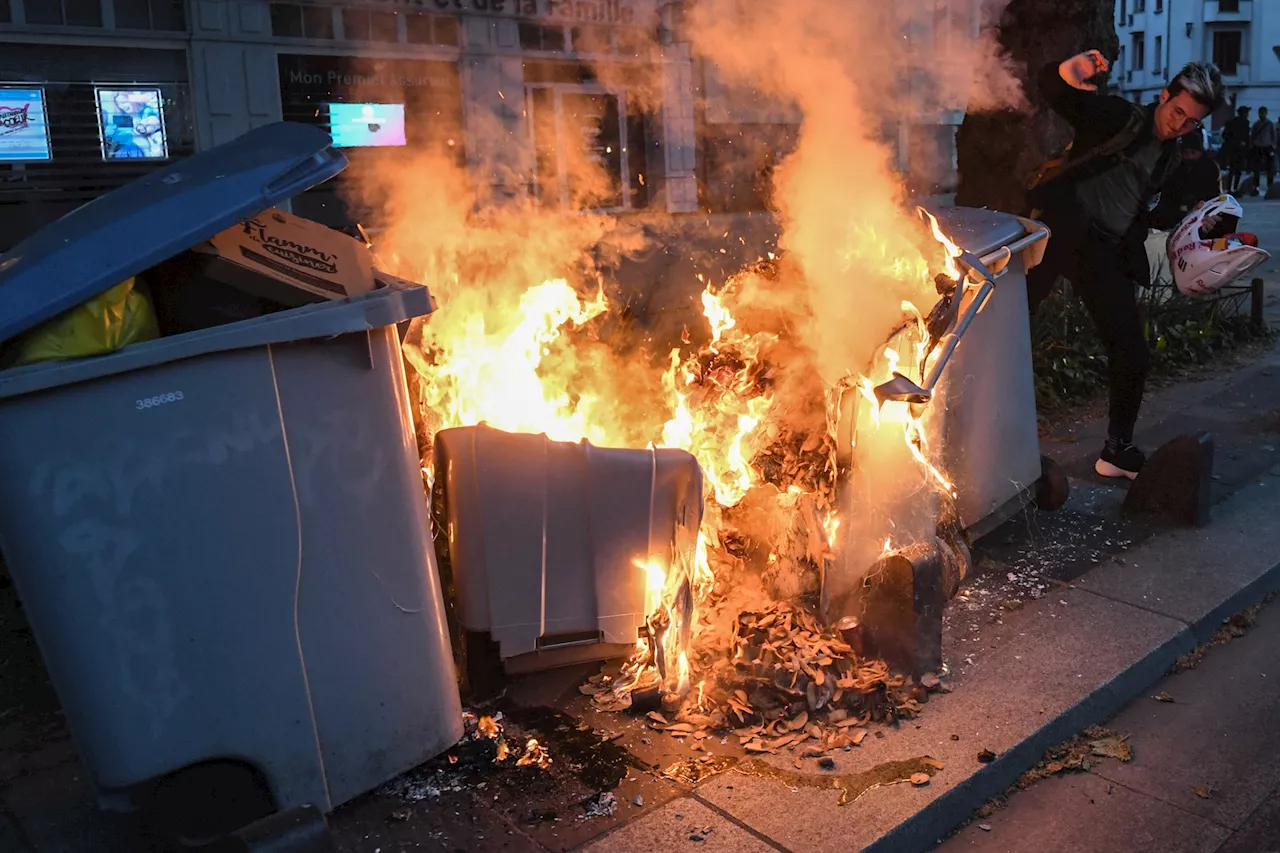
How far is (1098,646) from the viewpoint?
3611 mm

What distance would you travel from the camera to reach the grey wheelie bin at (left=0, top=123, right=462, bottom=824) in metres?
2.29

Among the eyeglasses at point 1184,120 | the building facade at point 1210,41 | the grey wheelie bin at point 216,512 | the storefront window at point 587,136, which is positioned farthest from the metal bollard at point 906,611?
the building facade at point 1210,41

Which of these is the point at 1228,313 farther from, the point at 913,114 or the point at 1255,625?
the point at 1255,625

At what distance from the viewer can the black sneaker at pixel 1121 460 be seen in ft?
17.7

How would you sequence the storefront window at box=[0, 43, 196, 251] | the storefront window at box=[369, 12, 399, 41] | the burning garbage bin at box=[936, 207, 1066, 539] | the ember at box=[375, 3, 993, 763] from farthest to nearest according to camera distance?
the storefront window at box=[369, 12, 399, 41]
the storefront window at box=[0, 43, 196, 251]
the burning garbage bin at box=[936, 207, 1066, 539]
the ember at box=[375, 3, 993, 763]

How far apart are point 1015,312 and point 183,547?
11.3ft

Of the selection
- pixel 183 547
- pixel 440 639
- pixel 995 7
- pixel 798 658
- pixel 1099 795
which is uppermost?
pixel 995 7

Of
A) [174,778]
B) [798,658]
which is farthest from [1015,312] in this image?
[174,778]

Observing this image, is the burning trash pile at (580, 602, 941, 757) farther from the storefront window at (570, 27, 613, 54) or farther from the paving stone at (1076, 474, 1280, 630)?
the storefront window at (570, 27, 613, 54)

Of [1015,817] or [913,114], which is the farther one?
[913,114]

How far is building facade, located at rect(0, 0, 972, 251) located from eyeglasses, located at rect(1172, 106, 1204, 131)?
408cm

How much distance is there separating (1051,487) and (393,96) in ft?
31.9

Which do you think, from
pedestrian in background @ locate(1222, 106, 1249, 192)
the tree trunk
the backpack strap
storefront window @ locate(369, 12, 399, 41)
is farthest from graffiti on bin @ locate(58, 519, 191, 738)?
pedestrian in background @ locate(1222, 106, 1249, 192)

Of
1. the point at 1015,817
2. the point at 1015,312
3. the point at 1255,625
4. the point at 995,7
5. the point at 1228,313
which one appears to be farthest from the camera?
the point at 1228,313
